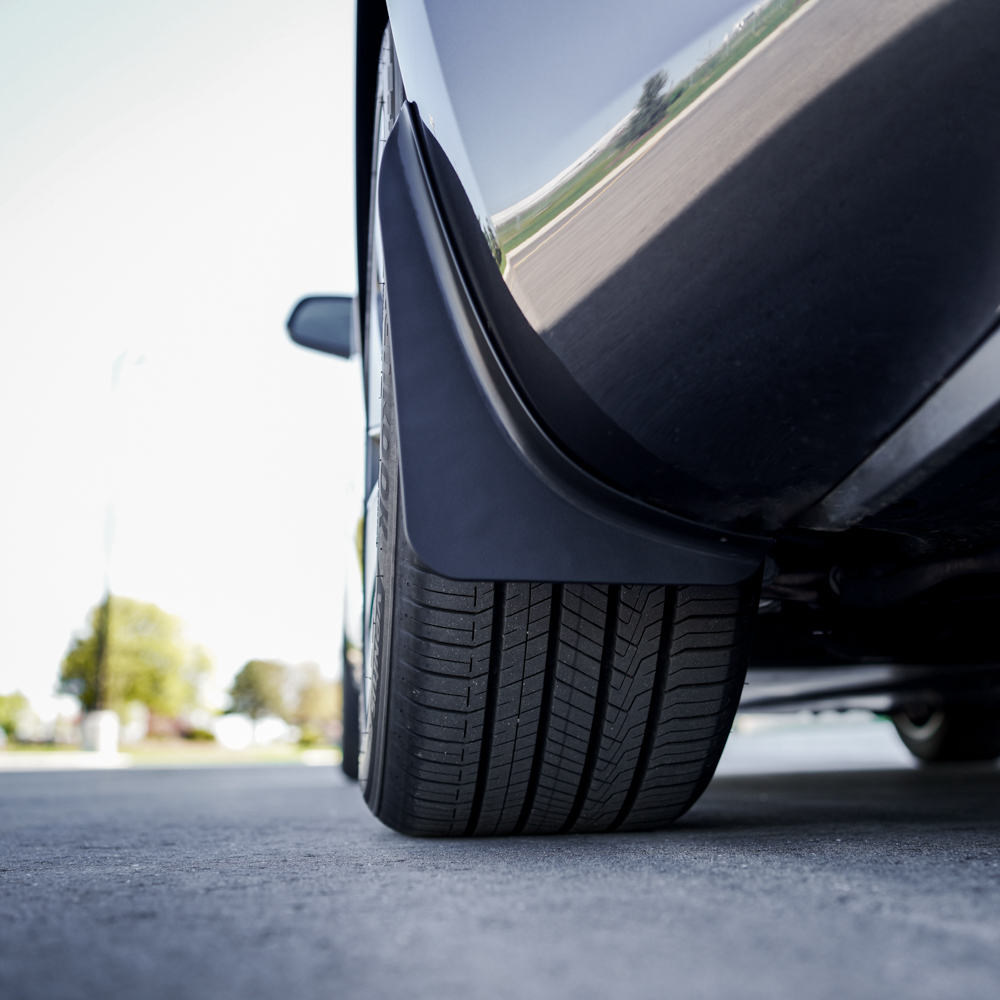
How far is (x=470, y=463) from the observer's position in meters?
1.05

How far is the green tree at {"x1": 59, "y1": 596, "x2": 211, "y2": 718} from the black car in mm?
29709

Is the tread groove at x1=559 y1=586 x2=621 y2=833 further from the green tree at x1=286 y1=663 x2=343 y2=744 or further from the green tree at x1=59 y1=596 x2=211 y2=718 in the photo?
the green tree at x1=286 y1=663 x2=343 y2=744

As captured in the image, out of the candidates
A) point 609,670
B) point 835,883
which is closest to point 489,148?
point 609,670

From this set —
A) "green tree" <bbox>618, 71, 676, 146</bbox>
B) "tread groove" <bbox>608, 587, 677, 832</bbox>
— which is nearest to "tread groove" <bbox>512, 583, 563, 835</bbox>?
"tread groove" <bbox>608, 587, 677, 832</bbox>

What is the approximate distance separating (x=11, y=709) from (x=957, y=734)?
108ft

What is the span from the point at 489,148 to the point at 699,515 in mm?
489

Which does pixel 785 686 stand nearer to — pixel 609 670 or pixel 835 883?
pixel 609 670

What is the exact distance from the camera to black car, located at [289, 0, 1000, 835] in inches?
32.4

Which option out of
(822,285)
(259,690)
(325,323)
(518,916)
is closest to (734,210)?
(822,285)

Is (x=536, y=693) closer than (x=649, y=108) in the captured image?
No

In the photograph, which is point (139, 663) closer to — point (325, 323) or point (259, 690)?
point (259, 690)

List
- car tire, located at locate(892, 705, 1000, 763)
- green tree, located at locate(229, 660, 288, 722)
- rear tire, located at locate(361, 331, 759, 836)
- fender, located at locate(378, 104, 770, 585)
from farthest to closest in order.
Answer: green tree, located at locate(229, 660, 288, 722), car tire, located at locate(892, 705, 1000, 763), rear tire, located at locate(361, 331, 759, 836), fender, located at locate(378, 104, 770, 585)

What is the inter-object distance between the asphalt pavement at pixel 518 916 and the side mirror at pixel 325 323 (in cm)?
131

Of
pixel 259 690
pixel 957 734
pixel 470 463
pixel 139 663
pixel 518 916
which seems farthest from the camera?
pixel 259 690
